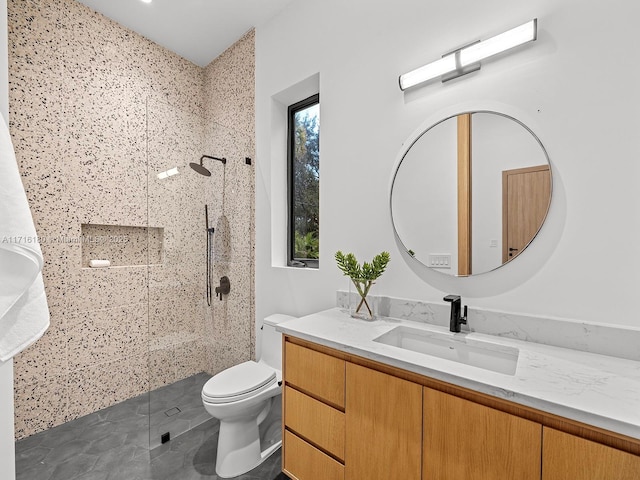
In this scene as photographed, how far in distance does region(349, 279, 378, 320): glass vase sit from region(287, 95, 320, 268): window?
0.56 meters

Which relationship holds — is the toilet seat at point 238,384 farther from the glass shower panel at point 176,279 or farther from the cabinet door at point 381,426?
the cabinet door at point 381,426

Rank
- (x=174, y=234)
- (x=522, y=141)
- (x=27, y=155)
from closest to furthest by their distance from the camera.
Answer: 1. (x=522, y=141)
2. (x=27, y=155)
3. (x=174, y=234)

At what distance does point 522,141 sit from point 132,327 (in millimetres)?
2829

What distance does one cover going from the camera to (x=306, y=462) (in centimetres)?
133

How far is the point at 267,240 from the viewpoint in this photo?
232 cm

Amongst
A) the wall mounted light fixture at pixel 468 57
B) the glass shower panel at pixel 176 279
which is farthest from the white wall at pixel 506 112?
the glass shower panel at pixel 176 279

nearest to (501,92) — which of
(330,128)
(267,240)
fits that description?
(330,128)

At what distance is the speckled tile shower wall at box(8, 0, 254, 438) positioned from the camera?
6.31ft

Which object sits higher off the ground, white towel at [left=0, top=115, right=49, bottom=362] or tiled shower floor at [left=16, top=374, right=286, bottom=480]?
white towel at [left=0, top=115, right=49, bottom=362]

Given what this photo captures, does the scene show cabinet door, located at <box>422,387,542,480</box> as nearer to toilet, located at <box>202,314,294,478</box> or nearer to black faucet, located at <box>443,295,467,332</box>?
black faucet, located at <box>443,295,467,332</box>

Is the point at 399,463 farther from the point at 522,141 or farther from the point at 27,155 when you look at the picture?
the point at 27,155

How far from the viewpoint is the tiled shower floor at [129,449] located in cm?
161

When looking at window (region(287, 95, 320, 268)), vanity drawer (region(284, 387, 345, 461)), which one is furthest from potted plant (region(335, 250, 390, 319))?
window (region(287, 95, 320, 268))

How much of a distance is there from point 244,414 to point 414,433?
1.05 metres
